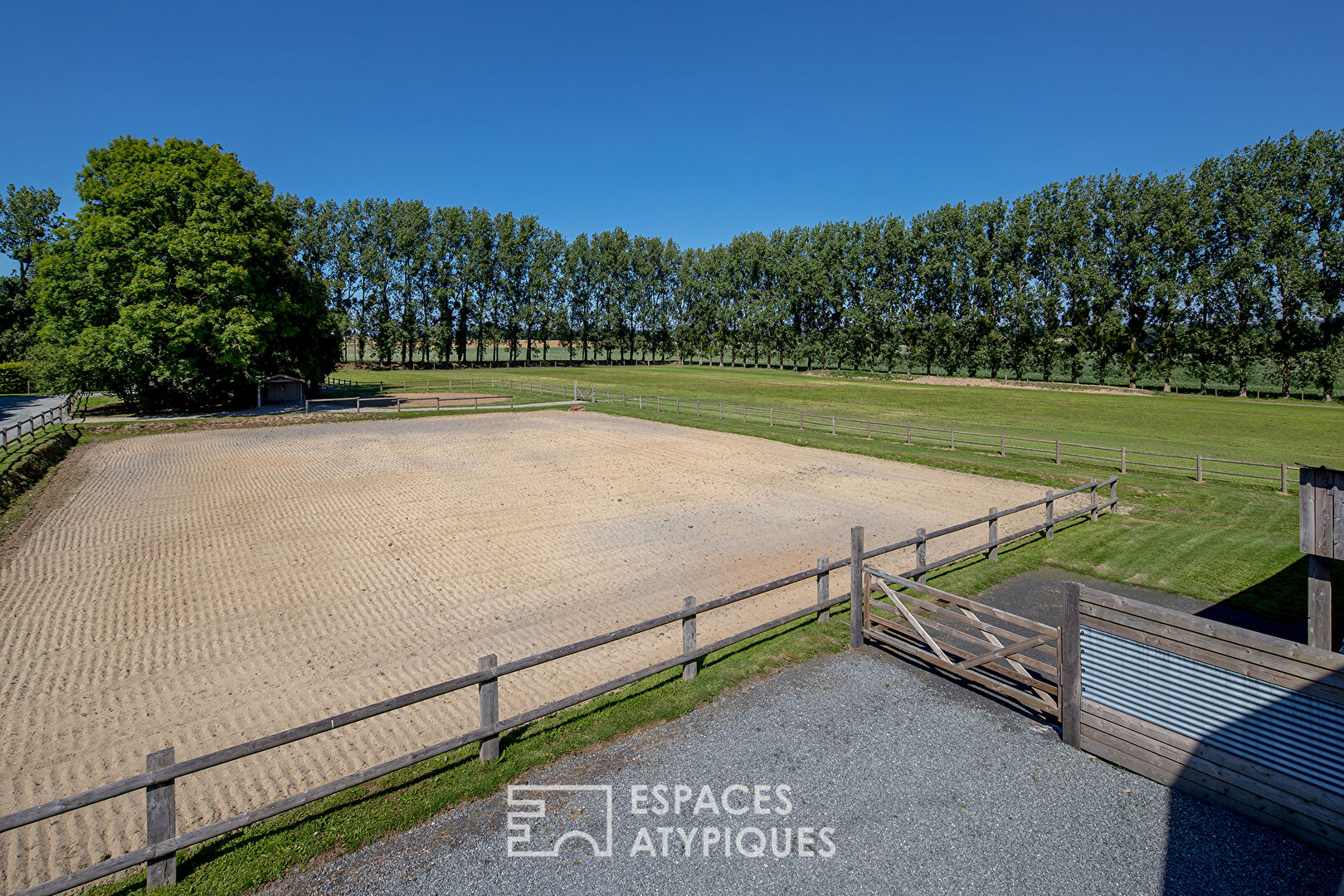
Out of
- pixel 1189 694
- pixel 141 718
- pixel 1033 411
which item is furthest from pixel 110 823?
pixel 1033 411

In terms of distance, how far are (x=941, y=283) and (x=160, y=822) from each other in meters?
96.7

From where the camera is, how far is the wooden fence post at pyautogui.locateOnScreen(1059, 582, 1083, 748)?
6.26 m

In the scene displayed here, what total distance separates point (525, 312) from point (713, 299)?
108ft

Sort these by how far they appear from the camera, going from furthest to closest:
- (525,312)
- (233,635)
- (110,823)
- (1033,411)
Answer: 1. (525,312)
2. (1033,411)
3. (233,635)
4. (110,823)

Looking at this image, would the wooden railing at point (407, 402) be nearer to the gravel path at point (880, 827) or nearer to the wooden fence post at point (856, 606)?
the wooden fence post at point (856, 606)

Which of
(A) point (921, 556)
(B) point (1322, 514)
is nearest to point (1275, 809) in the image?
(B) point (1322, 514)

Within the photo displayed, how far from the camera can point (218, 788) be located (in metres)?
6.52

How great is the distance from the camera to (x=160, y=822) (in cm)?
470

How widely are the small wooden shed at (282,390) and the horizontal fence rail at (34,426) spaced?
946 centimetres

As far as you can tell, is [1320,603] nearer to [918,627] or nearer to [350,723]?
[918,627]

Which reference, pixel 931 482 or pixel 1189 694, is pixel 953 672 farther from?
pixel 931 482

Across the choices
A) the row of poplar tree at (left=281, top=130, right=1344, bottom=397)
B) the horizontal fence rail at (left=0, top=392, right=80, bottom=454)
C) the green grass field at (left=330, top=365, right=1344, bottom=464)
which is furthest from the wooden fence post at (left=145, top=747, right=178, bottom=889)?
the row of poplar tree at (left=281, top=130, right=1344, bottom=397)

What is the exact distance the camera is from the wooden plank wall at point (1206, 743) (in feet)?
15.9

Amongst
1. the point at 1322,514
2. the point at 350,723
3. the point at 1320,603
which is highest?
the point at 1322,514
